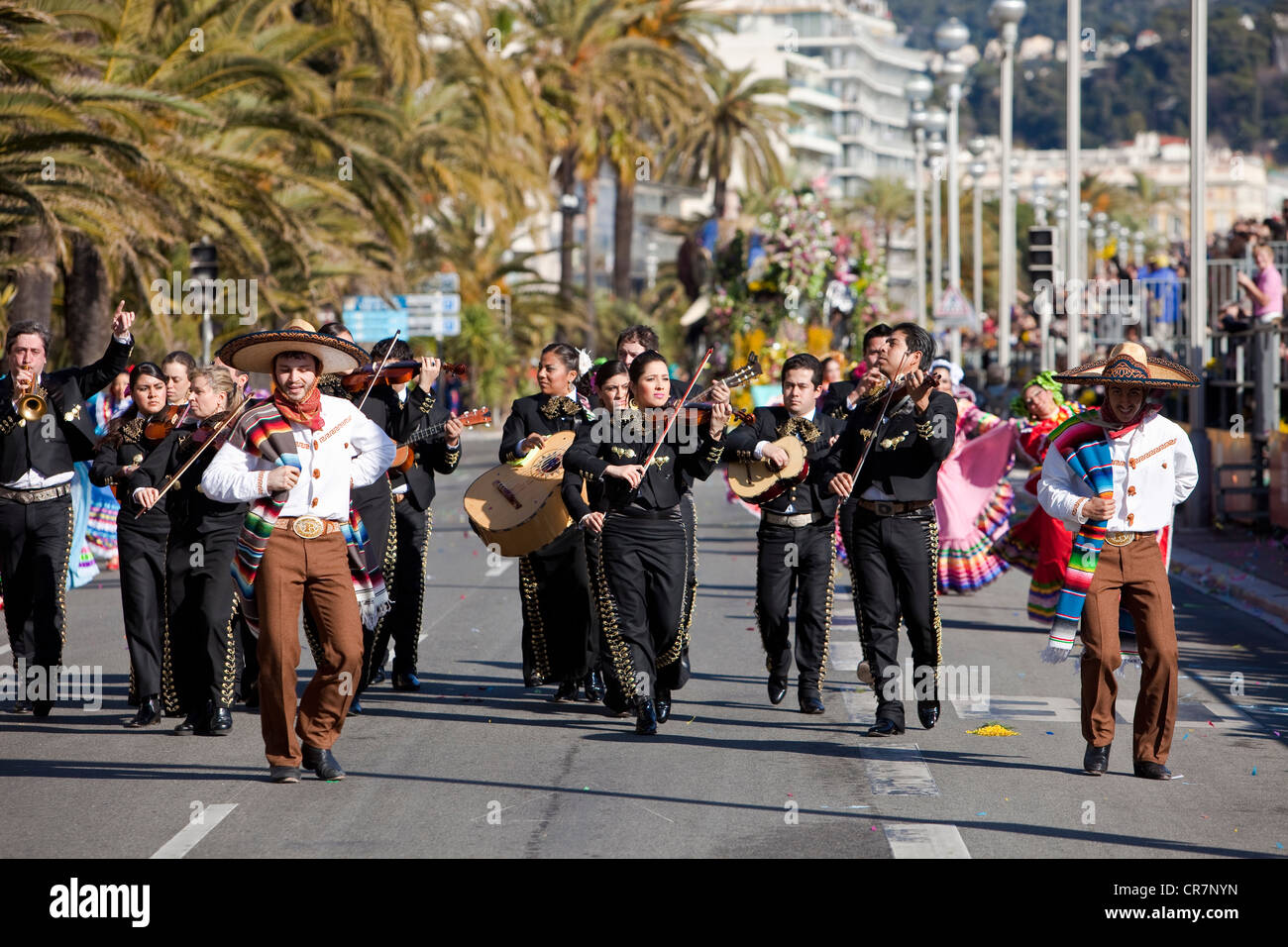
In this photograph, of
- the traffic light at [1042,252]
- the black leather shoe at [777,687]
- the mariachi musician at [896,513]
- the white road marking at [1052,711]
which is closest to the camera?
the mariachi musician at [896,513]

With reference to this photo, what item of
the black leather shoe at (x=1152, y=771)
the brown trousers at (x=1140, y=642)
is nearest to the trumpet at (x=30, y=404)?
the brown trousers at (x=1140, y=642)

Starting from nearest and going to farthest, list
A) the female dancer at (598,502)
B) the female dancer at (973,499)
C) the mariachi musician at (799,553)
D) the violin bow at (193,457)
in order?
the violin bow at (193,457) < the female dancer at (598,502) < the mariachi musician at (799,553) < the female dancer at (973,499)

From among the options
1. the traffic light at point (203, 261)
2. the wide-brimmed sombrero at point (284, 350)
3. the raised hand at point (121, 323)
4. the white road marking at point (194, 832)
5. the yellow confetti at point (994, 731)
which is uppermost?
the traffic light at point (203, 261)

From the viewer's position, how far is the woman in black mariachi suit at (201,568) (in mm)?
9359

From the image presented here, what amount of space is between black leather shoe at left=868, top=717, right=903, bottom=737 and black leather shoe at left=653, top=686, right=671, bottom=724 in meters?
1.05

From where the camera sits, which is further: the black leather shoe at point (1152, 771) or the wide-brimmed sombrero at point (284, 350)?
the black leather shoe at point (1152, 771)

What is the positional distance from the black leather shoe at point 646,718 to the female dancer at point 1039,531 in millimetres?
3209

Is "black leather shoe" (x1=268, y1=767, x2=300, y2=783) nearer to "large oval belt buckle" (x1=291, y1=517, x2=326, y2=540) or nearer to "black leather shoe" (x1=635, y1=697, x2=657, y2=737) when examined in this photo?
"large oval belt buckle" (x1=291, y1=517, x2=326, y2=540)

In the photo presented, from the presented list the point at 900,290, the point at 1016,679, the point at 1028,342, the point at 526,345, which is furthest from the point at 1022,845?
the point at 900,290

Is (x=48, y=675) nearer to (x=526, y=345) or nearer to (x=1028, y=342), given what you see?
(x=1028, y=342)

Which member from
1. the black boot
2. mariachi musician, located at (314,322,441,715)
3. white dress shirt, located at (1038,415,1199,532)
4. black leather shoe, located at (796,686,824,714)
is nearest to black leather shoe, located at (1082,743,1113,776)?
white dress shirt, located at (1038,415,1199,532)

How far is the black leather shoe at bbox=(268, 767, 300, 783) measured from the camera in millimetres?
8047

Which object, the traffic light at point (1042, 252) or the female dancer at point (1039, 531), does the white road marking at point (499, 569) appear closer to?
the female dancer at point (1039, 531)

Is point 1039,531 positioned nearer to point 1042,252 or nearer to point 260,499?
point 260,499
